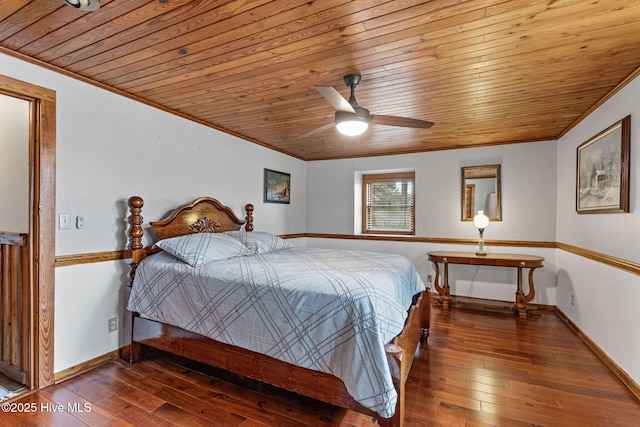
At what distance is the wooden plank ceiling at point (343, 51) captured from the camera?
5.12ft

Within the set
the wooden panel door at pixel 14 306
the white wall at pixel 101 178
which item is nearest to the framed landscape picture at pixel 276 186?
the white wall at pixel 101 178

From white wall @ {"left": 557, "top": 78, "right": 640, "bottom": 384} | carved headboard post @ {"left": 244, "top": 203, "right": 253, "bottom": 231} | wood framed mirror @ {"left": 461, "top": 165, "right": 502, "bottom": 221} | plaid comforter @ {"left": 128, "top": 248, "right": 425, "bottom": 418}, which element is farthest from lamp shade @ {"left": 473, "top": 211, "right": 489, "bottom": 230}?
carved headboard post @ {"left": 244, "top": 203, "right": 253, "bottom": 231}

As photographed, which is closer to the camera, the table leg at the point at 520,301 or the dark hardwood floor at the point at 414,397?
the dark hardwood floor at the point at 414,397

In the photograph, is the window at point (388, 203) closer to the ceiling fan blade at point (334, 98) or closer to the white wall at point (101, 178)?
the white wall at point (101, 178)

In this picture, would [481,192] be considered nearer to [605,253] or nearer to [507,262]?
[507,262]

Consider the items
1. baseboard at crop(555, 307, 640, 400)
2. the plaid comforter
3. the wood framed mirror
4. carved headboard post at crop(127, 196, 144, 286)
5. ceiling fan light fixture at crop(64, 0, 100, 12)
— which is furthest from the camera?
the wood framed mirror

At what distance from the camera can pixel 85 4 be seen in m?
1.49

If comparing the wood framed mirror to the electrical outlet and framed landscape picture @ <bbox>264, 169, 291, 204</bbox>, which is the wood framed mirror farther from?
the electrical outlet

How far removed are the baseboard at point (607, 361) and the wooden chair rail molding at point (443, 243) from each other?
0.74m

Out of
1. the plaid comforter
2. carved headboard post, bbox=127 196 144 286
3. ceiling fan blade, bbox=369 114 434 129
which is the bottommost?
the plaid comforter

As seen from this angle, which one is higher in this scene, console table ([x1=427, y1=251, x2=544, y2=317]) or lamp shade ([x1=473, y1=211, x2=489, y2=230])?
lamp shade ([x1=473, y1=211, x2=489, y2=230])

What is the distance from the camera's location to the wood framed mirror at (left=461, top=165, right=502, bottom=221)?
420 cm

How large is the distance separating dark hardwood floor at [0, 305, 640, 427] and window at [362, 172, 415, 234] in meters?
2.43

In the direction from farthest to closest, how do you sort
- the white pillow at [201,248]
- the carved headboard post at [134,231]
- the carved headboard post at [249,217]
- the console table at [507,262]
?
the carved headboard post at [249,217] < the console table at [507,262] < the carved headboard post at [134,231] < the white pillow at [201,248]
